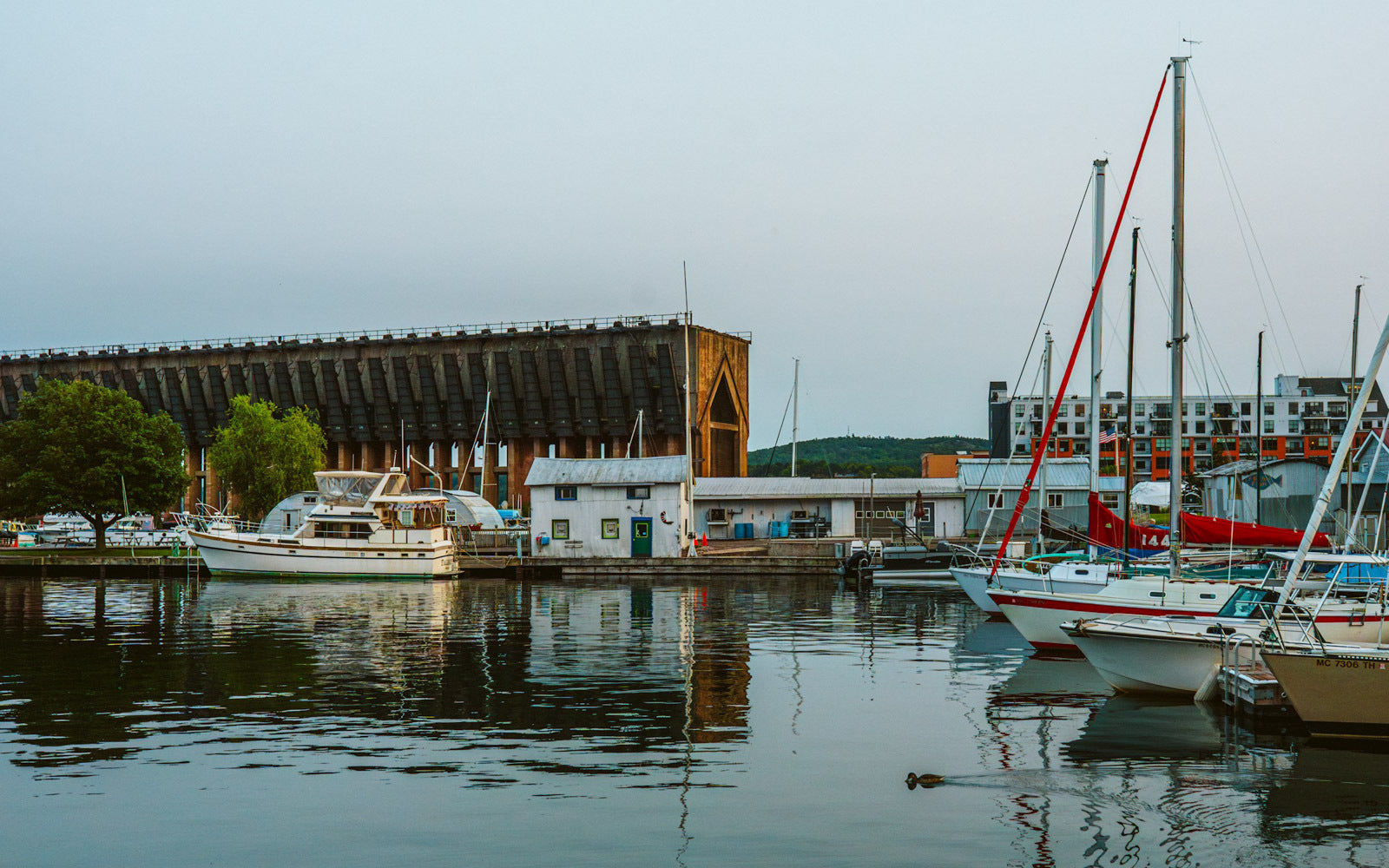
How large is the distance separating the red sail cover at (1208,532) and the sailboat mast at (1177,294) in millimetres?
4238

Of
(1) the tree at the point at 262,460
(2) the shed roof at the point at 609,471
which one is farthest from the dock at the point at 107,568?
(2) the shed roof at the point at 609,471

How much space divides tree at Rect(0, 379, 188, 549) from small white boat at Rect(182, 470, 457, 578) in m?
11.8

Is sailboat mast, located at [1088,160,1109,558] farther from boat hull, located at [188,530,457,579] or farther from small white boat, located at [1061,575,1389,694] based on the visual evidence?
boat hull, located at [188,530,457,579]

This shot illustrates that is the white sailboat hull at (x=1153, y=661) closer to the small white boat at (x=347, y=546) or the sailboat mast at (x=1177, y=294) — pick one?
the sailboat mast at (x=1177, y=294)

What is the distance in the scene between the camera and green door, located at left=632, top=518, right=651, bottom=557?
65500 millimetres

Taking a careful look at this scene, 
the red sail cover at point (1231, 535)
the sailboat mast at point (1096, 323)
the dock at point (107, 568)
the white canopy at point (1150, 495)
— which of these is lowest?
the dock at point (107, 568)

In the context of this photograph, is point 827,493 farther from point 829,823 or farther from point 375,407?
point 829,823

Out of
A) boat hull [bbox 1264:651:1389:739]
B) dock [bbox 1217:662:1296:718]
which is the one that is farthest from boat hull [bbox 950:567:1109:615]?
boat hull [bbox 1264:651:1389:739]

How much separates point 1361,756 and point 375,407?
10301 cm

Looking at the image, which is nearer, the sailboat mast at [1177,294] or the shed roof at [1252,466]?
the sailboat mast at [1177,294]

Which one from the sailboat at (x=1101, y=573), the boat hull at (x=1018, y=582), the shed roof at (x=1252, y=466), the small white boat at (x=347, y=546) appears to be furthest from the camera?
the shed roof at (x=1252, y=466)

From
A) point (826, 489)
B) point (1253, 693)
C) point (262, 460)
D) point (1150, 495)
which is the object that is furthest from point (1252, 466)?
point (262, 460)

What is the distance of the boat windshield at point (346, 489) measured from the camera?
66.7 metres

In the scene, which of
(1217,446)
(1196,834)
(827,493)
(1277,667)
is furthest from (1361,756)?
(1217,446)
